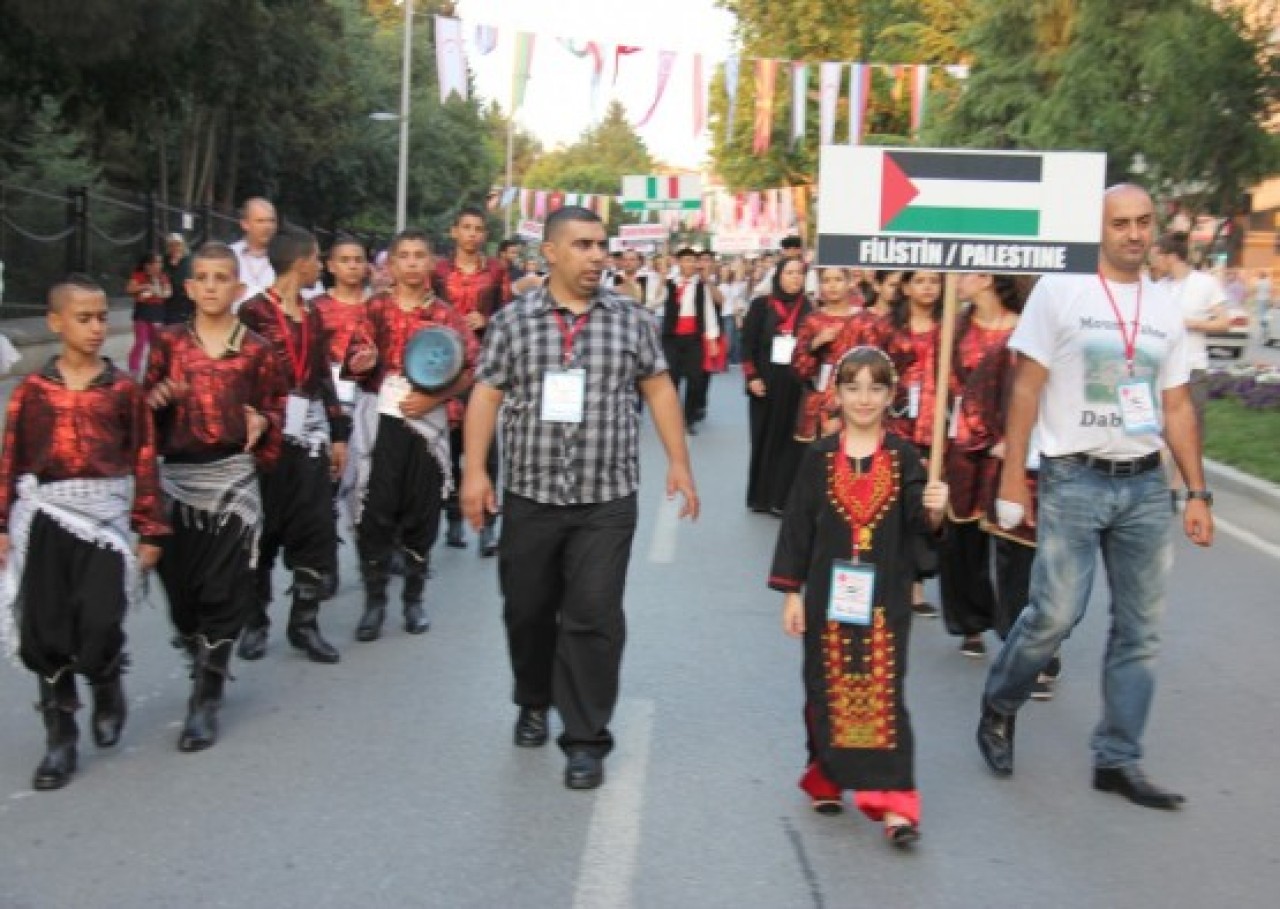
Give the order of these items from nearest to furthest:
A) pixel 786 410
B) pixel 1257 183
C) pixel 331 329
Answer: pixel 331 329 → pixel 786 410 → pixel 1257 183

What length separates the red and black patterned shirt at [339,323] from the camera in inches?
328

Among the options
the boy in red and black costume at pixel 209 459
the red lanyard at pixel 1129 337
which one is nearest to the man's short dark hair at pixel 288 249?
the boy in red and black costume at pixel 209 459

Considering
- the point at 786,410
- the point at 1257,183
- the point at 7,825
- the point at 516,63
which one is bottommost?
the point at 7,825

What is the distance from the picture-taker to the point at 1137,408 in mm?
5477

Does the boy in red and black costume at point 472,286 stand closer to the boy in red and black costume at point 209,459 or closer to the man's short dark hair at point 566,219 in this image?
the boy in red and black costume at point 209,459

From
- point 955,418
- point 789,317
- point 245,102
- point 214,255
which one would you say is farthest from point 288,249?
point 245,102

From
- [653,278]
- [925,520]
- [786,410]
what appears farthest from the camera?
[653,278]

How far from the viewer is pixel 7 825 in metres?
5.20

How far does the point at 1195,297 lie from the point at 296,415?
6.38m

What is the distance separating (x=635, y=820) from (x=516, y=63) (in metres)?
21.0

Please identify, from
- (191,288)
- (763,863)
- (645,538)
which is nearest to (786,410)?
(645,538)

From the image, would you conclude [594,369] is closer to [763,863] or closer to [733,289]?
[763,863]

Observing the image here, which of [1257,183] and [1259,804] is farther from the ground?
[1257,183]

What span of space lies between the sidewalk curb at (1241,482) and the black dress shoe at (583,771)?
28.9 feet
